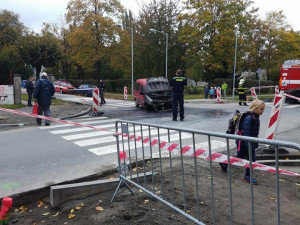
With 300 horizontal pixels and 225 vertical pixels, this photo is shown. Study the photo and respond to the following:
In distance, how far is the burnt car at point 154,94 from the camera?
625 inches

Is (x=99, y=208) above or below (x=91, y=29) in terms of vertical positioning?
below

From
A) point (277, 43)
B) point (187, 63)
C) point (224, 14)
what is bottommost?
point (187, 63)

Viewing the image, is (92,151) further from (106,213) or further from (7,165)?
(106,213)

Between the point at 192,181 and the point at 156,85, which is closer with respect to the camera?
the point at 192,181

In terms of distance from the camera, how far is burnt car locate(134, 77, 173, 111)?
15883 millimetres

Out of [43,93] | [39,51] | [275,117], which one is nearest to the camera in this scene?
[275,117]

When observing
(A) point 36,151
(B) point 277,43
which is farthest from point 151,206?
(B) point 277,43

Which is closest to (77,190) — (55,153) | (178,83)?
(55,153)

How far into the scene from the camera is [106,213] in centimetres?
395

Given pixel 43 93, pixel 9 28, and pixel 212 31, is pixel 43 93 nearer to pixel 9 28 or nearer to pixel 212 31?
pixel 212 31

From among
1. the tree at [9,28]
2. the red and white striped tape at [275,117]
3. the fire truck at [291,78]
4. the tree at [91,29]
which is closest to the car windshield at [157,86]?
the fire truck at [291,78]

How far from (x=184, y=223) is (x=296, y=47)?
45215 millimetres

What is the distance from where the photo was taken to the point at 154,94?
16125 mm

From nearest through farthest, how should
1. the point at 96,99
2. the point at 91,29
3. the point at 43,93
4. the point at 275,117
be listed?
the point at 275,117 < the point at 43,93 < the point at 96,99 < the point at 91,29
